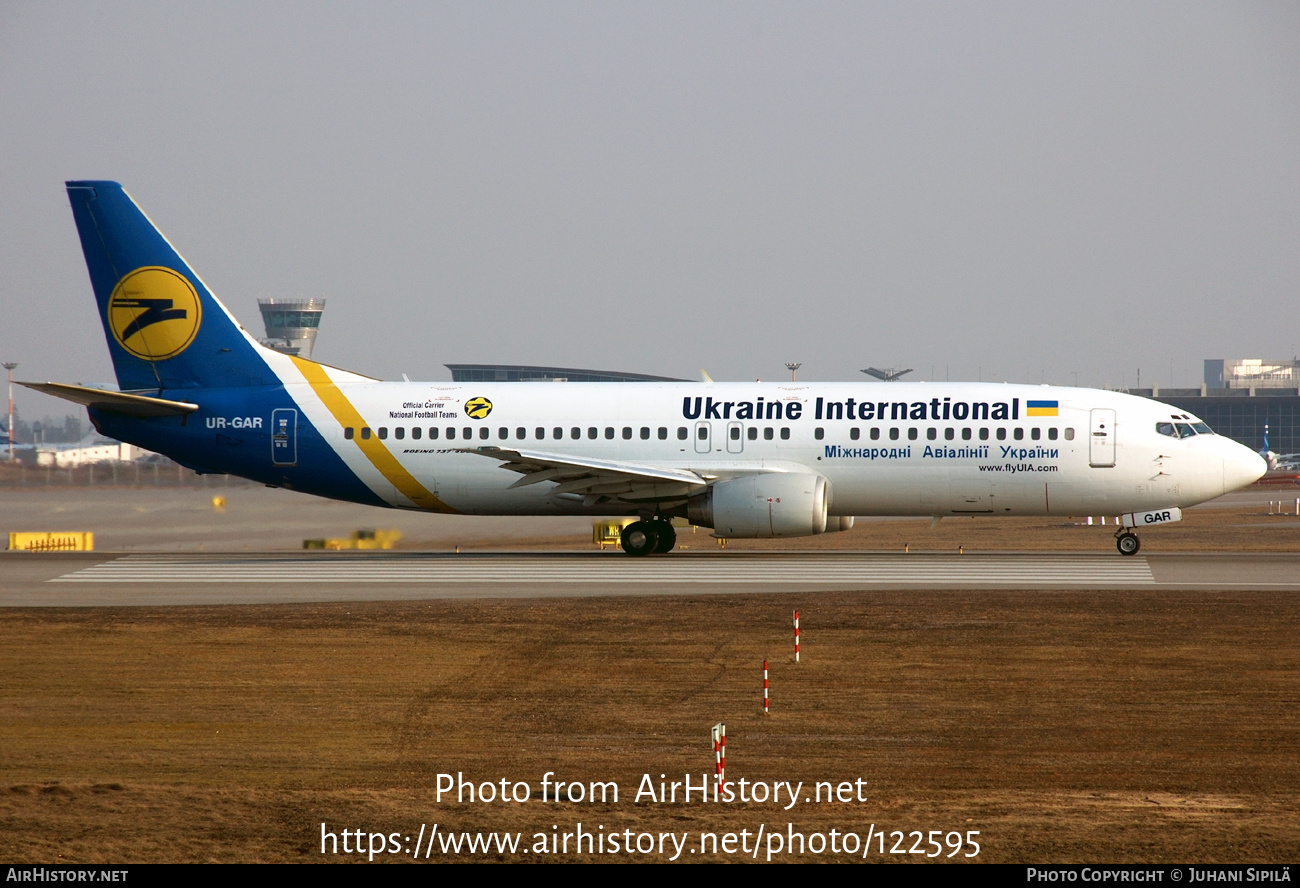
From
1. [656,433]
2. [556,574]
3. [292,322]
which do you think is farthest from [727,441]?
[292,322]

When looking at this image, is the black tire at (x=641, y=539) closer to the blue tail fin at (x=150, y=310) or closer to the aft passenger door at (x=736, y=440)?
the aft passenger door at (x=736, y=440)

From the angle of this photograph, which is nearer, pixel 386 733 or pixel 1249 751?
pixel 1249 751

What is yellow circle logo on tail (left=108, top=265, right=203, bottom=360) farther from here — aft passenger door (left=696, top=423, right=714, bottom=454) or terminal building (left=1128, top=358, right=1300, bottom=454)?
terminal building (left=1128, top=358, right=1300, bottom=454)

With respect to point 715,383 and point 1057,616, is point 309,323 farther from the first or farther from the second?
point 1057,616

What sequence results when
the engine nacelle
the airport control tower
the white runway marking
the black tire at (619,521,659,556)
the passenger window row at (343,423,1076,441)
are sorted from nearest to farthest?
1. the white runway marking
2. the engine nacelle
3. the passenger window row at (343,423,1076,441)
4. the black tire at (619,521,659,556)
5. the airport control tower

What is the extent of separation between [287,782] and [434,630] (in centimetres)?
Result: 848

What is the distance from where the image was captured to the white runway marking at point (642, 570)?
86.6ft

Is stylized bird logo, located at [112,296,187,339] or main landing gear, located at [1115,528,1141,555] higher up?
stylized bird logo, located at [112,296,187,339]

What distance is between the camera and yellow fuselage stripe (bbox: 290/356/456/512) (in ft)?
108

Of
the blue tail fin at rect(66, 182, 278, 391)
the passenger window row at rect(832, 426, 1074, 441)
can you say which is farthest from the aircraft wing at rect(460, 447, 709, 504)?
the blue tail fin at rect(66, 182, 278, 391)

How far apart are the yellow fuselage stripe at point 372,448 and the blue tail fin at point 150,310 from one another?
1.25 meters

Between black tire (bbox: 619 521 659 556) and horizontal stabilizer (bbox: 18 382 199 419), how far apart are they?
11.3 m
